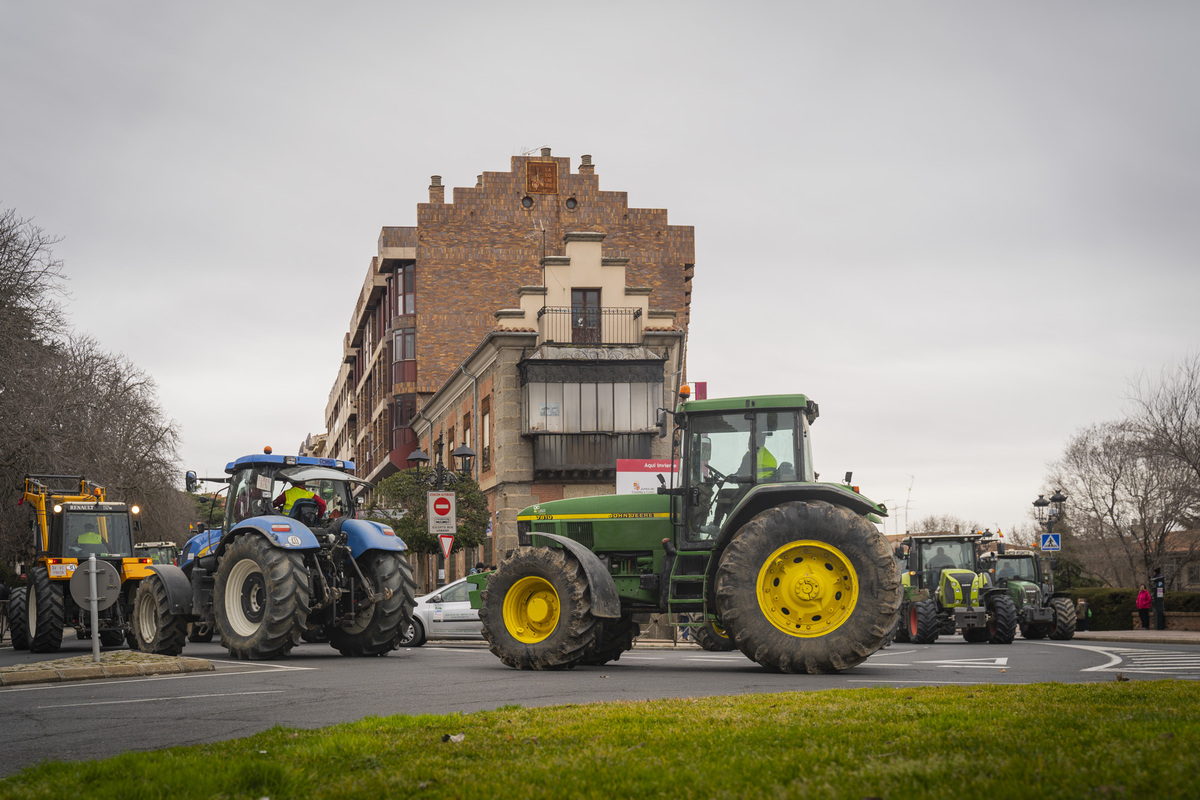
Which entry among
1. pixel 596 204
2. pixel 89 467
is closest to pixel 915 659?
pixel 89 467

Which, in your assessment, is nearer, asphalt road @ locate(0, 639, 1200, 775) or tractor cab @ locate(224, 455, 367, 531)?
asphalt road @ locate(0, 639, 1200, 775)

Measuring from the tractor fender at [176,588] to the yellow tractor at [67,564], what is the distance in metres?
3.11

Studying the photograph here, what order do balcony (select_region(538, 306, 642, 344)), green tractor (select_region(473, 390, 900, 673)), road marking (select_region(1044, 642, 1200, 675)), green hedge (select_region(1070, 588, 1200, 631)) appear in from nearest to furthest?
green tractor (select_region(473, 390, 900, 673)), road marking (select_region(1044, 642, 1200, 675)), balcony (select_region(538, 306, 642, 344)), green hedge (select_region(1070, 588, 1200, 631))

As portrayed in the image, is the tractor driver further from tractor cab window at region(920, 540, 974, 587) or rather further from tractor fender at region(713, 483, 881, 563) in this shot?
tractor cab window at region(920, 540, 974, 587)

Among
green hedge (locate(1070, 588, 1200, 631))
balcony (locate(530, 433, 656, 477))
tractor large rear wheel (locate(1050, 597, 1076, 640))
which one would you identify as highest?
balcony (locate(530, 433, 656, 477))

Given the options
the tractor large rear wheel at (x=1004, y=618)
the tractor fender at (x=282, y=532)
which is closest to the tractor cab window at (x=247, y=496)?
the tractor fender at (x=282, y=532)

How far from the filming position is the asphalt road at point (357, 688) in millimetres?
7516

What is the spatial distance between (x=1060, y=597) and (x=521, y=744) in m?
24.7

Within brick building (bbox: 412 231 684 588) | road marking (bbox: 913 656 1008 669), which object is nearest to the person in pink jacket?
brick building (bbox: 412 231 684 588)

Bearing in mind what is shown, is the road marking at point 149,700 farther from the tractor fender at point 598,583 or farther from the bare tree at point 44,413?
the bare tree at point 44,413

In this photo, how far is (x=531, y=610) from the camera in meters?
13.6

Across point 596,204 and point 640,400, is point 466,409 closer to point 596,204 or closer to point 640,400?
point 640,400

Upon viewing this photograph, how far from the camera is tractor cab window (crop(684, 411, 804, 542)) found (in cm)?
1325

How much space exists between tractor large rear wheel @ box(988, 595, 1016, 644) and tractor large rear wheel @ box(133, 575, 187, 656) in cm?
1540
